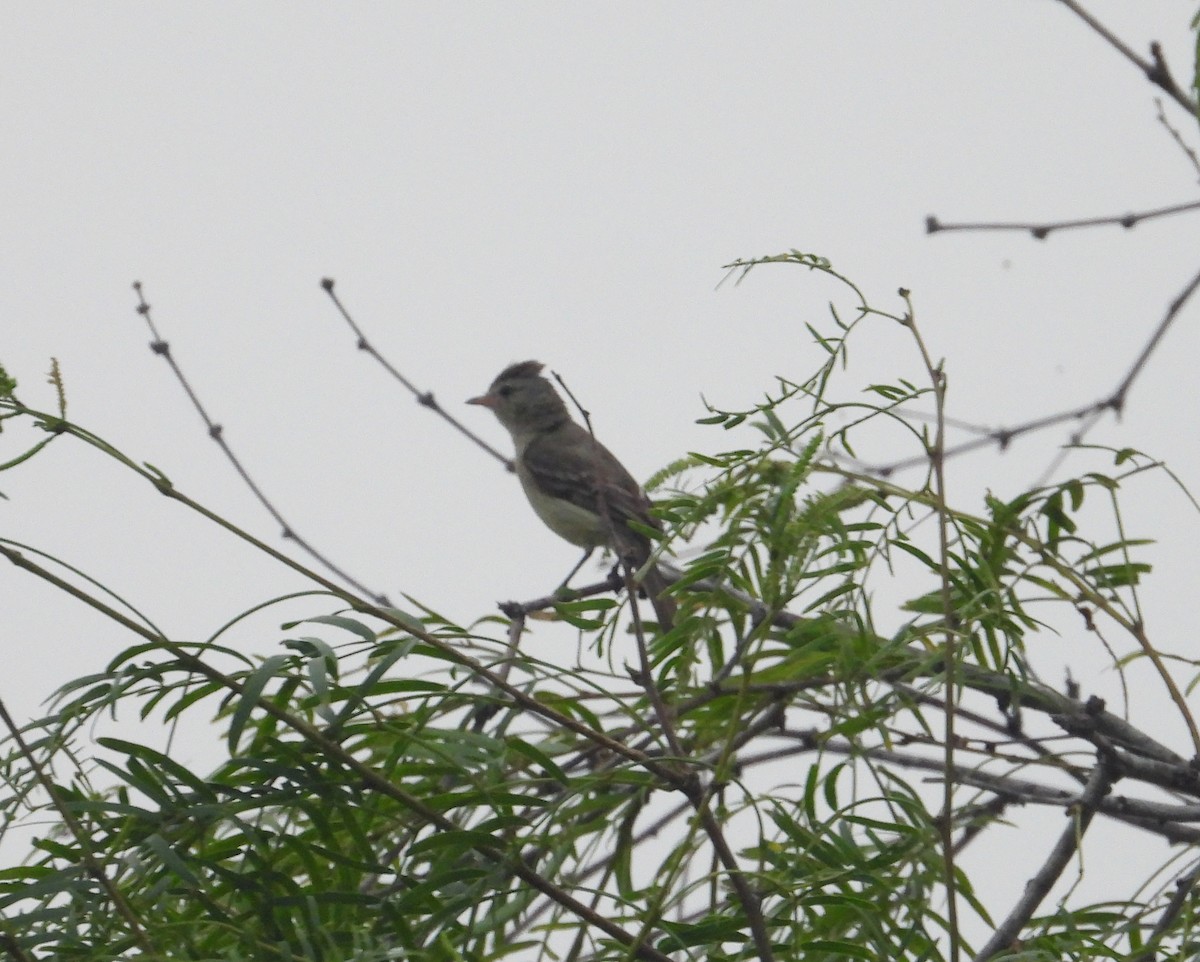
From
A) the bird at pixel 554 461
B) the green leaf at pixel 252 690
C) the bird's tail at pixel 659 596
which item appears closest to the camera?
the green leaf at pixel 252 690

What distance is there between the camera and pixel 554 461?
318 inches

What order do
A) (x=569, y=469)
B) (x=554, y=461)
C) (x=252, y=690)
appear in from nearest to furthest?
(x=252, y=690) → (x=569, y=469) → (x=554, y=461)

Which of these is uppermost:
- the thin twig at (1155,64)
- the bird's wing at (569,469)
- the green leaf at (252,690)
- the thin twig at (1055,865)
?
the bird's wing at (569,469)

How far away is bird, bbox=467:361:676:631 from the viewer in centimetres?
750

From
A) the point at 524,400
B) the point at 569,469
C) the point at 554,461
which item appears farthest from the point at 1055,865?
the point at 524,400

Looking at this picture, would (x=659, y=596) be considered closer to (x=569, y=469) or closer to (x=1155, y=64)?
(x=1155, y=64)

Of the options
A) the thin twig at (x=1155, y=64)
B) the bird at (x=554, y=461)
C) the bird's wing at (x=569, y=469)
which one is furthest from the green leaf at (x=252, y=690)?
the bird's wing at (x=569, y=469)

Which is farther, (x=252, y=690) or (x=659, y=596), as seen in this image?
(x=659, y=596)

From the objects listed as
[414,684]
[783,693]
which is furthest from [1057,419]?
[414,684]

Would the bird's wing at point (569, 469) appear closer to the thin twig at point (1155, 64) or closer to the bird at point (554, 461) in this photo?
the bird at point (554, 461)

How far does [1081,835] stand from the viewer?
190 cm

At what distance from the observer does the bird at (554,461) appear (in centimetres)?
750

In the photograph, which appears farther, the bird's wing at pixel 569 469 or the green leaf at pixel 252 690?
the bird's wing at pixel 569 469

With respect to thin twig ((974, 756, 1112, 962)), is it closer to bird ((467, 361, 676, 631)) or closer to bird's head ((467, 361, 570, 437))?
bird ((467, 361, 676, 631))
